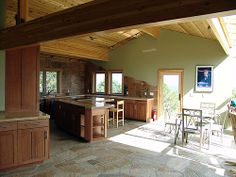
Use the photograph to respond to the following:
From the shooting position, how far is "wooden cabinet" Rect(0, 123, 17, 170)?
3303 mm

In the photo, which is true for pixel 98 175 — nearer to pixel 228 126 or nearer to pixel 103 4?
pixel 103 4

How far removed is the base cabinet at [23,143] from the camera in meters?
3.33

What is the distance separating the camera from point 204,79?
23.0 ft

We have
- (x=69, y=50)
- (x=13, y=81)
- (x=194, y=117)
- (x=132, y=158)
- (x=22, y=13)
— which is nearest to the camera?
(x=22, y=13)

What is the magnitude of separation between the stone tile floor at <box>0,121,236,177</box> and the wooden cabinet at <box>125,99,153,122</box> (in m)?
1.82

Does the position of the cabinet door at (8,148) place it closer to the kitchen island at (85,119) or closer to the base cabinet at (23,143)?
the base cabinet at (23,143)

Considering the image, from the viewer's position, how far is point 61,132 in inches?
244

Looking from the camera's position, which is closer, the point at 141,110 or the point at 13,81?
the point at 13,81

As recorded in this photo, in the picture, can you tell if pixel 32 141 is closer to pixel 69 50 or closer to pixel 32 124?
pixel 32 124

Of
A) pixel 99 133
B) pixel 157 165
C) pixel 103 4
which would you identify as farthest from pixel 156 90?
pixel 103 4

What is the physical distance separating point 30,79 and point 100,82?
5.91 meters

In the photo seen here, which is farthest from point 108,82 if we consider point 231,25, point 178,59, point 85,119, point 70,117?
point 231,25

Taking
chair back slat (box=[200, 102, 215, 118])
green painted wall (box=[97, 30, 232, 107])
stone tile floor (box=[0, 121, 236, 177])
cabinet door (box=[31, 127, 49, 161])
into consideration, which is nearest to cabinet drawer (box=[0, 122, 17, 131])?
cabinet door (box=[31, 127, 49, 161])

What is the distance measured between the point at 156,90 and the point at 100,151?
4.22m
